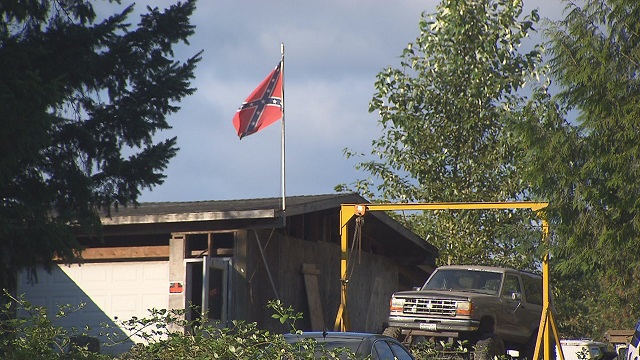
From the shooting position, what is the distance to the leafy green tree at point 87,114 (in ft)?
44.1

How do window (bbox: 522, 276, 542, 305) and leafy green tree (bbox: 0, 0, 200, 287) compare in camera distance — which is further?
window (bbox: 522, 276, 542, 305)

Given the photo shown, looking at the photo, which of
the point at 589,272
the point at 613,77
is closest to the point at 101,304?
the point at 589,272

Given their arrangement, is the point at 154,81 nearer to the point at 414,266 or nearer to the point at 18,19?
the point at 18,19

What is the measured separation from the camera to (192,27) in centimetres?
1516

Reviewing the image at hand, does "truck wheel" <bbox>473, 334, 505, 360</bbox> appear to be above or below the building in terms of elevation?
below

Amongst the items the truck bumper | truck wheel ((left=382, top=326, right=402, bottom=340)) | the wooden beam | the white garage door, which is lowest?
truck wheel ((left=382, top=326, right=402, bottom=340))

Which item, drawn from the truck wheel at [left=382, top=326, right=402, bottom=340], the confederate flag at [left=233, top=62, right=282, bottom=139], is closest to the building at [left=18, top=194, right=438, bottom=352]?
the confederate flag at [left=233, top=62, right=282, bottom=139]

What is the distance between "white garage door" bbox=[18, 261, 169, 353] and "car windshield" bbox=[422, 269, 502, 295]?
223 inches

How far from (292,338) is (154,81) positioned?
5.24m

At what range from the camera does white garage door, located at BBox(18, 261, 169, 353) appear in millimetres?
20672

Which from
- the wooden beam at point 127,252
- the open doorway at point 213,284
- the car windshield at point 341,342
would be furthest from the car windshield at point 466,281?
the car windshield at point 341,342

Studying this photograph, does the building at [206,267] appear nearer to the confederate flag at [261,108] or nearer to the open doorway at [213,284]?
the open doorway at [213,284]

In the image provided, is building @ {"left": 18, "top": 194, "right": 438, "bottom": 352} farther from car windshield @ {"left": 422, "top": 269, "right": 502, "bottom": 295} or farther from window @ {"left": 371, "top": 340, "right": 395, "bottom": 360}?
window @ {"left": 371, "top": 340, "right": 395, "bottom": 360}

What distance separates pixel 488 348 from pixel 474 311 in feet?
2.80
